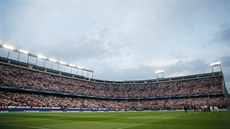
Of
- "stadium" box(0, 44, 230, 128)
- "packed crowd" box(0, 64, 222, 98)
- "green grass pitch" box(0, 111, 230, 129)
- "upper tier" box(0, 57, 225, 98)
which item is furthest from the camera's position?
"upper tier" box(0, 57, 225, 98)

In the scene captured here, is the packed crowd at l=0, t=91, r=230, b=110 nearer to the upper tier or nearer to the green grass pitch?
the upper tier

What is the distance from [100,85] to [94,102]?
53.2 feet

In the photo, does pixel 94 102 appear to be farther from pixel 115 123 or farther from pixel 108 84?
pixel 115 123

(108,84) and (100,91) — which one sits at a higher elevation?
(108,84)

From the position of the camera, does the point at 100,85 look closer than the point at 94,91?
No

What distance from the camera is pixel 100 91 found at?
80.8 m

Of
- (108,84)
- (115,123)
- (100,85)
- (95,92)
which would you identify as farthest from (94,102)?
(115,123)

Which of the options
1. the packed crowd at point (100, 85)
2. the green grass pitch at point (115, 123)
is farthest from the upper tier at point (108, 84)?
the green grass pitch at point (115, 123)

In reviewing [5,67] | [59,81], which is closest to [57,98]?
[59,81]

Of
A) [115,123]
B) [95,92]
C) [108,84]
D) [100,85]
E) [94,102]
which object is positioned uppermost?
[108,84]

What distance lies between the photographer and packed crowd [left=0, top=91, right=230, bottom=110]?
43.5 m

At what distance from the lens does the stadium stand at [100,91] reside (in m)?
48.7

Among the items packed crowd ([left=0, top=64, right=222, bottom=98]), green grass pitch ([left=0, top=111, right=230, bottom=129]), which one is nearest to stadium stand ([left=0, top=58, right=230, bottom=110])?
packed crowd ([left=0, top=64, right=222, bottom=98])

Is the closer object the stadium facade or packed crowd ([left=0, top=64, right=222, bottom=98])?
the stadium facade
